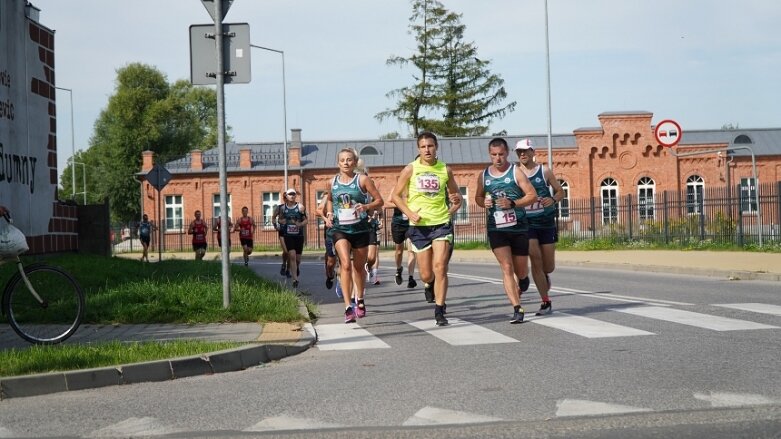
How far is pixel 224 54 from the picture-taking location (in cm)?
1156

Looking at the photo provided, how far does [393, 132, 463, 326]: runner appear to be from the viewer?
10555 millimetres

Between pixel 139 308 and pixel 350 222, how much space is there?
263 centimetres

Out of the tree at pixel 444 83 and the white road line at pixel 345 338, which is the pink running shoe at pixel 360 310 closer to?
the white road line at pixel 345 338

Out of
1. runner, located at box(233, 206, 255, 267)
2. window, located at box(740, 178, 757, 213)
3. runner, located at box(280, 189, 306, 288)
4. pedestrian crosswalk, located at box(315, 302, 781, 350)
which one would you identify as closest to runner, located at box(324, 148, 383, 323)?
pedestrian crosswalk, located at box(315, 302, 781, 350)

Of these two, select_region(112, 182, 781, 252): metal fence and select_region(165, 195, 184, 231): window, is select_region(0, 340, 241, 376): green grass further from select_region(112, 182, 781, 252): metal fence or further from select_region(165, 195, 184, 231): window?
select_region(165, 195, 184, 231): window

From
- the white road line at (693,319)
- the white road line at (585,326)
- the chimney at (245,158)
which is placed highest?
the chimney at (245,158)

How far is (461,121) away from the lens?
74.5 meters

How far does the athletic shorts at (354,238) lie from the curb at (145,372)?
2.56 m

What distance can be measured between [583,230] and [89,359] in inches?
1296

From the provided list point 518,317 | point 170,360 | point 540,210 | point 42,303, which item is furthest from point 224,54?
point 170,360

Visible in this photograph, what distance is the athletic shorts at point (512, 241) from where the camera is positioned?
A: 10.9 metres

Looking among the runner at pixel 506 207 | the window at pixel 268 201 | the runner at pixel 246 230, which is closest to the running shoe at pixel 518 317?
the runner at pixel 506 207

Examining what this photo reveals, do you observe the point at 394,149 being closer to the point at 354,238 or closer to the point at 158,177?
the point at 158,177

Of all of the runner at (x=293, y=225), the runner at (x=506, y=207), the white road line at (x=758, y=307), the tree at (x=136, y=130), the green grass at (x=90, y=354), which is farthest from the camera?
the tree at (x=136, y=130)
